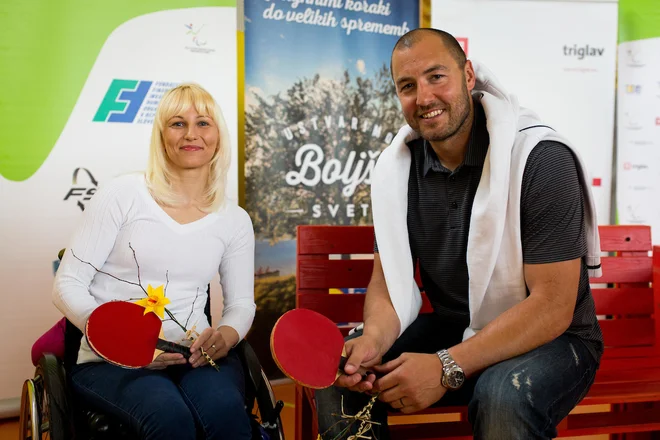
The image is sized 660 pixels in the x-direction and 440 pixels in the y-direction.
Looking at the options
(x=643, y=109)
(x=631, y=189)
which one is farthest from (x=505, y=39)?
(x=631, y=189)

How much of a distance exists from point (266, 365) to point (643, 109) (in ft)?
9.59

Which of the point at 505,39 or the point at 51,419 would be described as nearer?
the point at 51,419

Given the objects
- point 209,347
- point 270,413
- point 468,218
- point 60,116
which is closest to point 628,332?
point 468,218

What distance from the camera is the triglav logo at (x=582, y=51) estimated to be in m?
4.07

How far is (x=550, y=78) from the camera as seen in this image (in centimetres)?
408

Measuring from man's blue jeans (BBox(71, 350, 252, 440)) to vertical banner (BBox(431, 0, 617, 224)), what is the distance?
2878 mm

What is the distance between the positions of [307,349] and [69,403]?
2.25 feet

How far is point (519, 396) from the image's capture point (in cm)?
161

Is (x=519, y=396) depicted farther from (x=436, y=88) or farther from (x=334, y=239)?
(x=334, y=239)

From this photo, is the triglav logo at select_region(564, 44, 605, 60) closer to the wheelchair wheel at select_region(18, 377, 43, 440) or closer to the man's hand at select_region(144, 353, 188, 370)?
the man's hand at select_region(144, 353, 188, 370)

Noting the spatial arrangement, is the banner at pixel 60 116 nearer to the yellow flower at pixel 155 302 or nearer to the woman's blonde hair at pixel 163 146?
the woman's blonde hair at pixel 163 146

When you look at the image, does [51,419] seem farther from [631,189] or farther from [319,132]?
[631,189]

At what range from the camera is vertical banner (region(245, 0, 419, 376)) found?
3.62m

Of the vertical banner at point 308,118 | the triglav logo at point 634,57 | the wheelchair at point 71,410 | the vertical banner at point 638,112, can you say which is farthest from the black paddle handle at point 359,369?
the triglav logo at point 634,57
